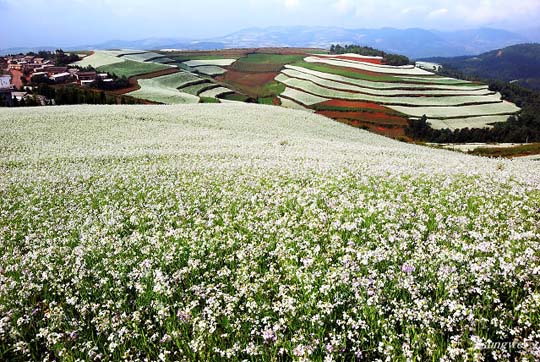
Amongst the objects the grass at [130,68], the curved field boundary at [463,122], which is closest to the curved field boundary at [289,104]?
the curved field boundary at [463,122]

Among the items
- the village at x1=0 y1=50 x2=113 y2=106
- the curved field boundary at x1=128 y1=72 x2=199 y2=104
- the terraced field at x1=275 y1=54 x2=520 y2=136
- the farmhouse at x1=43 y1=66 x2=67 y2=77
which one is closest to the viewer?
the village at x1=0 y1=50 x2=113 y2=106

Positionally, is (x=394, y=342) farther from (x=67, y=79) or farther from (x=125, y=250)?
(x=67, y=79)

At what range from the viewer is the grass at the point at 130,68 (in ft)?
395

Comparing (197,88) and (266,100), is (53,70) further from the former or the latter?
(266,100)

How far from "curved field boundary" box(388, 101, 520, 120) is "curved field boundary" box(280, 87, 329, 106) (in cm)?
2129

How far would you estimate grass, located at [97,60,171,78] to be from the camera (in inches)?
4734

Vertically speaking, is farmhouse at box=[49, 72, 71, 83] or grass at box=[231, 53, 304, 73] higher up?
grass at box=[231, 53, 304, 73]

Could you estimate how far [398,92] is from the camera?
110812 mm

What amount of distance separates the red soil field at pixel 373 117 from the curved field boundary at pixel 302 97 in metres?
11.4

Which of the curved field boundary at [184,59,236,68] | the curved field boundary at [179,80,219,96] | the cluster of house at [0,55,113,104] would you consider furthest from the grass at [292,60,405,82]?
the cluster of house at [0,55,113,104]

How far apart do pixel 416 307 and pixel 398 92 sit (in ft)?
382

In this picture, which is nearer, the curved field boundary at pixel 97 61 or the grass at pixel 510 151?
the grass at pixel 510 151

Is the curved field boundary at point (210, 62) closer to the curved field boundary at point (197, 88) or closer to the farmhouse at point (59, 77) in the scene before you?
the curved field boundary at point (197, 88)

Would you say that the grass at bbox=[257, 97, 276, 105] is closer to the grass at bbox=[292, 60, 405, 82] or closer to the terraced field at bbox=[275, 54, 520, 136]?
the terraced field at bbox=[275, 54, 520, 136]
